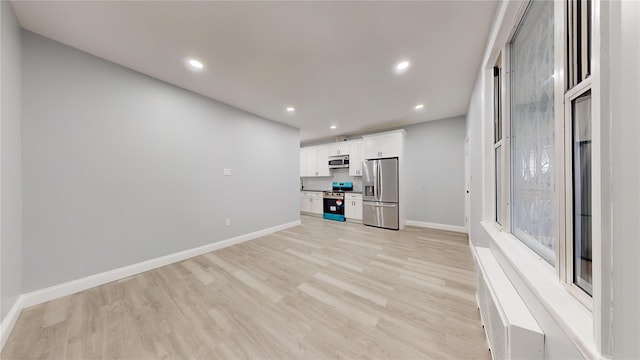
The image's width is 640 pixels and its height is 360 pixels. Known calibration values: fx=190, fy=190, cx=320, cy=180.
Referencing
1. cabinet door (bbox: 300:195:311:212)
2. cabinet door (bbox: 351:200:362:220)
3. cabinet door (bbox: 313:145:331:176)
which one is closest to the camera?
cabinet door (bbox: 351:200:362:220)

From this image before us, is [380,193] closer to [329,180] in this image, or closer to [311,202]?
[329,180]

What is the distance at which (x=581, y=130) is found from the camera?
74 centimetres

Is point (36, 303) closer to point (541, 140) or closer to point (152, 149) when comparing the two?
point (152, 149)

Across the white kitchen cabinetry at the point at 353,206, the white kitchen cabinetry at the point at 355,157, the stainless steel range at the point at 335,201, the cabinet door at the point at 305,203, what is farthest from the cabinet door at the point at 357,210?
the cabinet door at the point at 305,203

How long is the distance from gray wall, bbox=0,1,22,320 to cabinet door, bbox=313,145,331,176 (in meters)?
5.01

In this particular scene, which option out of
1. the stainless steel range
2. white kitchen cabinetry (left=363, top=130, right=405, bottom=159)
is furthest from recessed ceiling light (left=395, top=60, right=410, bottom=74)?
the stainless steel range

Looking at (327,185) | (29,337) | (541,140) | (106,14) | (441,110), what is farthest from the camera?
(327,185)

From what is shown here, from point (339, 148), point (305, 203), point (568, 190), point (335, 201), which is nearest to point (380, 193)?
point (335, 201)

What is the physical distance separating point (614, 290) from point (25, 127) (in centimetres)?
376

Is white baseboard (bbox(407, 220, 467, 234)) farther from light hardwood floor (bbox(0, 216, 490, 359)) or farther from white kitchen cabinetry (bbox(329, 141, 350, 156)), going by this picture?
white kitchen cabinetry (bbox(329, 141, 350, 156))

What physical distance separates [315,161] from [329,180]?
2.48 feet

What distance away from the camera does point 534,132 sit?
114 centimetres

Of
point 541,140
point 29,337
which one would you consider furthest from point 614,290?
point 29,337

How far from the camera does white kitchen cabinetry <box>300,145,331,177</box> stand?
5836 millimetres
